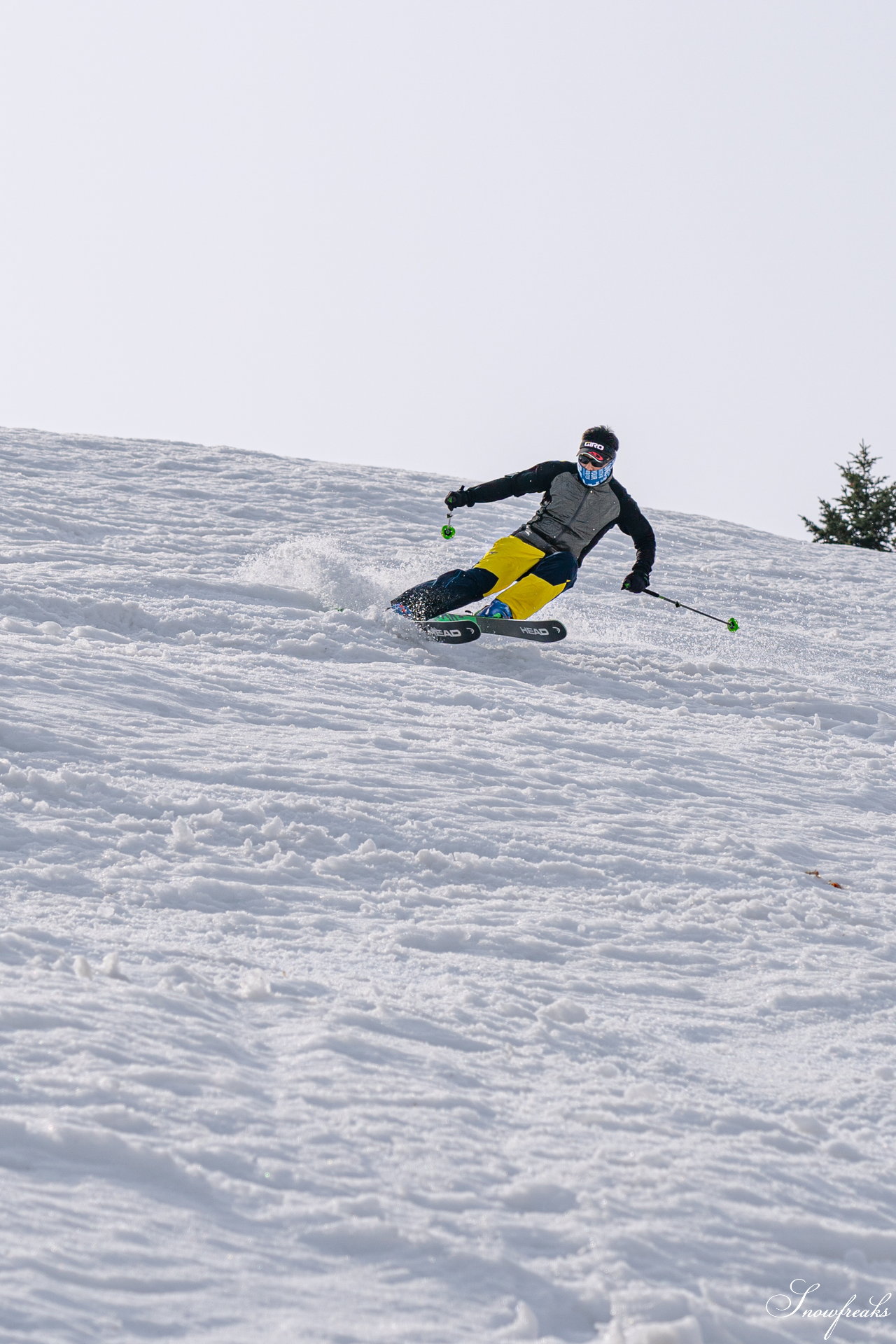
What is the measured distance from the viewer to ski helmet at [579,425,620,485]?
8078mm

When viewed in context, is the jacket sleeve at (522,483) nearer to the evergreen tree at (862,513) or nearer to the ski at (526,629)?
the ski at (526,629)

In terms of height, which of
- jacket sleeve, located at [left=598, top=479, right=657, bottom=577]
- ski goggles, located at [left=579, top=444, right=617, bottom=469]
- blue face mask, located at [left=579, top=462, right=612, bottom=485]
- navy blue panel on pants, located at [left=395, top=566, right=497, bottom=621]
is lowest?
navy blue panel on pants, located at [left=395, top=566, right=497, bottom=621]

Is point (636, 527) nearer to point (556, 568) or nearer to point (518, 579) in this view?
point (556, 568)

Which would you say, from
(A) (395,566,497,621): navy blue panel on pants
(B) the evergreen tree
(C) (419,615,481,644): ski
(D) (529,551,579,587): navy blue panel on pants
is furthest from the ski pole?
(B) the evergreen tree

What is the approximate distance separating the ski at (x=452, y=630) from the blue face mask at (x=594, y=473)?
54.8 inches

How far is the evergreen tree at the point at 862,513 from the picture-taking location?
2605 centimetres

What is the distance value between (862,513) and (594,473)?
20130mm


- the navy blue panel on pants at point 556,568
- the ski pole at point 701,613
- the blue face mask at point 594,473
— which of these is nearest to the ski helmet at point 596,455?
the blue face mask at point 594,473

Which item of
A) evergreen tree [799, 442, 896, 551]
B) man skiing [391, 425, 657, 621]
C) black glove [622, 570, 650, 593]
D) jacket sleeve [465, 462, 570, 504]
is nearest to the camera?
man skiing [391, 425, 657, 621]

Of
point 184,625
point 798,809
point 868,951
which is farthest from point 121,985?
point 184,625

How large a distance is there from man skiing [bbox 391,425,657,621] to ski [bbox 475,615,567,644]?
0.06 meters

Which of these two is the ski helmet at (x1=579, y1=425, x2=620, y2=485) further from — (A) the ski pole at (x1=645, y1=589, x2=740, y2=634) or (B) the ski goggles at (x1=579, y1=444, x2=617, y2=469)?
(A) the ski pole at (x1=645, y1=589, x2=740, y2=634)

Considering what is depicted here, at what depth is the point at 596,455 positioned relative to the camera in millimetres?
8078

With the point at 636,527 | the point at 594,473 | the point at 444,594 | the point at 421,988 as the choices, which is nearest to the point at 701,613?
the point at 636,527
